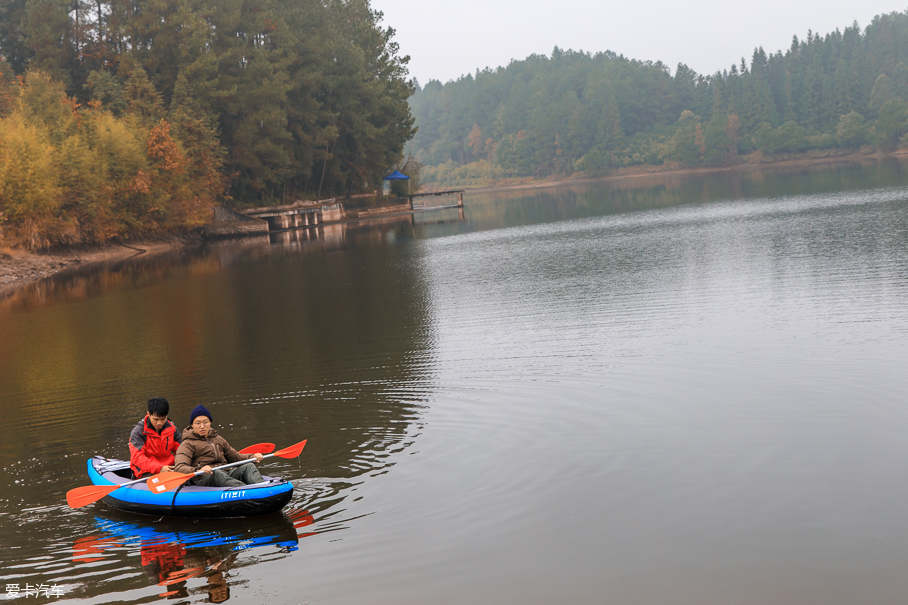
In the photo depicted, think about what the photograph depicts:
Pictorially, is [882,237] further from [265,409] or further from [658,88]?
[658,88]

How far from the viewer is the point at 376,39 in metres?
79.3

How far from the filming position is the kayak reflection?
721cm

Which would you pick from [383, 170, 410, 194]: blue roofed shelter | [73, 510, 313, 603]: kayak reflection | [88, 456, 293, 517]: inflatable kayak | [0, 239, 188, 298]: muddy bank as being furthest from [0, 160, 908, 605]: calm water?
[383, 170, 410, 194]: blue roofed shelter

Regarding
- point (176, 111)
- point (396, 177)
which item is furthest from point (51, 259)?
point (396, 177)

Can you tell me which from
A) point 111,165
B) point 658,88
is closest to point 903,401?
point 111,165

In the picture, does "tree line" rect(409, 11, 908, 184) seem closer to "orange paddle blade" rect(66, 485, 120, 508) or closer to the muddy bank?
the muddy bank

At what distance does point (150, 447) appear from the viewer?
31.0 ft

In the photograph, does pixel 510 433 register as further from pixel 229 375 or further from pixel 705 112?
pixel 705 112

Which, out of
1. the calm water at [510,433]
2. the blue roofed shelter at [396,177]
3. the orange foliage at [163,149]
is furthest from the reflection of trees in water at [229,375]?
the blue roofed shelter at [396,177]

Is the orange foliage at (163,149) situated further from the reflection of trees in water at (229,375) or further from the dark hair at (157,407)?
the dark hair at (157,407)

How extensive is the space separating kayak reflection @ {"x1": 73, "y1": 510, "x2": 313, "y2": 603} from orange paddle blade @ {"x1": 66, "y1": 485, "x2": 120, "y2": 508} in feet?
0.93

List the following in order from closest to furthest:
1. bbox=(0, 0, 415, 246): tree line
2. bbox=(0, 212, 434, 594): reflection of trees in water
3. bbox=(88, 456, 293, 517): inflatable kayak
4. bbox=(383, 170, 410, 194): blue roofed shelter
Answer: bbox=(88, 456, 293, 517): inflatable kayak, bbox=(0, 212, 434, 594): reflection of trees in water, bbox=(0, 0, 415, 246): tree line, bbox=(383, 170, 410, 194): blue roofed shelter

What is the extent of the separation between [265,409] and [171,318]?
36.4 ft

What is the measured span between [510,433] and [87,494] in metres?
5.21
